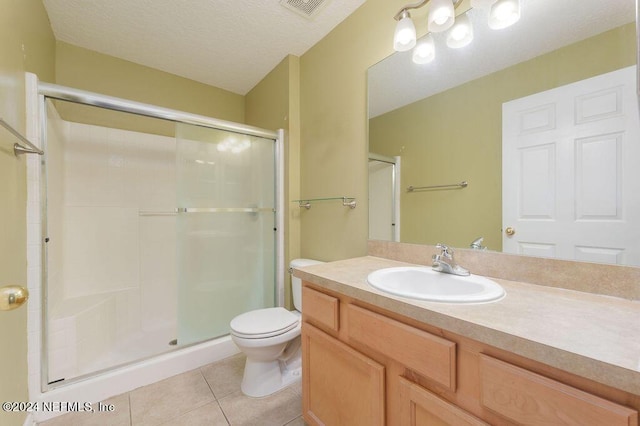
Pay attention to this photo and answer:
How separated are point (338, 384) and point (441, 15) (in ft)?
5.47

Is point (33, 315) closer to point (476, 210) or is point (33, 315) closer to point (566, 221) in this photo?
point (476, 210)

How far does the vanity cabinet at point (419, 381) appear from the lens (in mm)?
516

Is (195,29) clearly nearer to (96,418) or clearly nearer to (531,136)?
(531,136)

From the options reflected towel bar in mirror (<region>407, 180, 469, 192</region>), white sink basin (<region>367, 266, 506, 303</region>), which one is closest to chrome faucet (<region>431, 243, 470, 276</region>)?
white sink basin (<region>367, 266, 506, 303</region>)

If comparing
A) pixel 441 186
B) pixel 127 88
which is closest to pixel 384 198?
pixel 441 186

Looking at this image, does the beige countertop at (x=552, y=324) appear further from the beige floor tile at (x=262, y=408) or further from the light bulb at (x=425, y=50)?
the light bulb at (x=425, y=50)

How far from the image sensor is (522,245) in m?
1.04

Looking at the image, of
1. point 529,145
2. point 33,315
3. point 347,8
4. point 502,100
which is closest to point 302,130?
point 347,8

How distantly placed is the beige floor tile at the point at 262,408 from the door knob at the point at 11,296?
1094 millimetres

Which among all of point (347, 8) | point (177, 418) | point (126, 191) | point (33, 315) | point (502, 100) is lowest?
point (177, 418)

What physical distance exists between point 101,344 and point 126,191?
1.21 m

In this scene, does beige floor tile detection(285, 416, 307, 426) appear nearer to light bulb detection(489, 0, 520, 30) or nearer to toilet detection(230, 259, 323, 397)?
toilet detection(230, 259, 323, 397)

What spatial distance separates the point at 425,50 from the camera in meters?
1.35

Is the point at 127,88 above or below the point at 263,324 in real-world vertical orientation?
above
